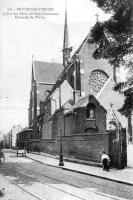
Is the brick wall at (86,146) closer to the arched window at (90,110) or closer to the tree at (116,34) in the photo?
the tree at (116,34)

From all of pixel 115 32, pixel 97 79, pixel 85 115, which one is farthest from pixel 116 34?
pixel 97 79

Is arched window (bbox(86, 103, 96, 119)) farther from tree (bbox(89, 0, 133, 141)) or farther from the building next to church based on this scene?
tree (bbox(89, 0, 133, 141))

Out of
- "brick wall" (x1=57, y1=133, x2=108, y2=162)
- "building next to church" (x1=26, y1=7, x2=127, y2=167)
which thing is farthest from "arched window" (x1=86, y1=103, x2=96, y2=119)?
"brick wall" (x1=57, y1=133, x2=108, y2=162)

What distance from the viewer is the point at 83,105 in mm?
34219

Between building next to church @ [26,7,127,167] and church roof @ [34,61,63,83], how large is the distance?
677cm

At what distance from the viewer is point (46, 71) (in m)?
62.2

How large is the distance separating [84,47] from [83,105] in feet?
35.7

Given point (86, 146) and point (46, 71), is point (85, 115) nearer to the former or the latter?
point (86, 146)

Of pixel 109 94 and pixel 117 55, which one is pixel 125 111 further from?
pixel 109 94

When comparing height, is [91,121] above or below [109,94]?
below

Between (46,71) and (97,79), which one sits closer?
(97,79)

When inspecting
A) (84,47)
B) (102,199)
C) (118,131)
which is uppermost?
(84,47)

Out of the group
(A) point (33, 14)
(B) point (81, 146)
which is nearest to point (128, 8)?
(A) point (33, 14)

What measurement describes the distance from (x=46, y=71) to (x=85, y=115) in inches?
1182
